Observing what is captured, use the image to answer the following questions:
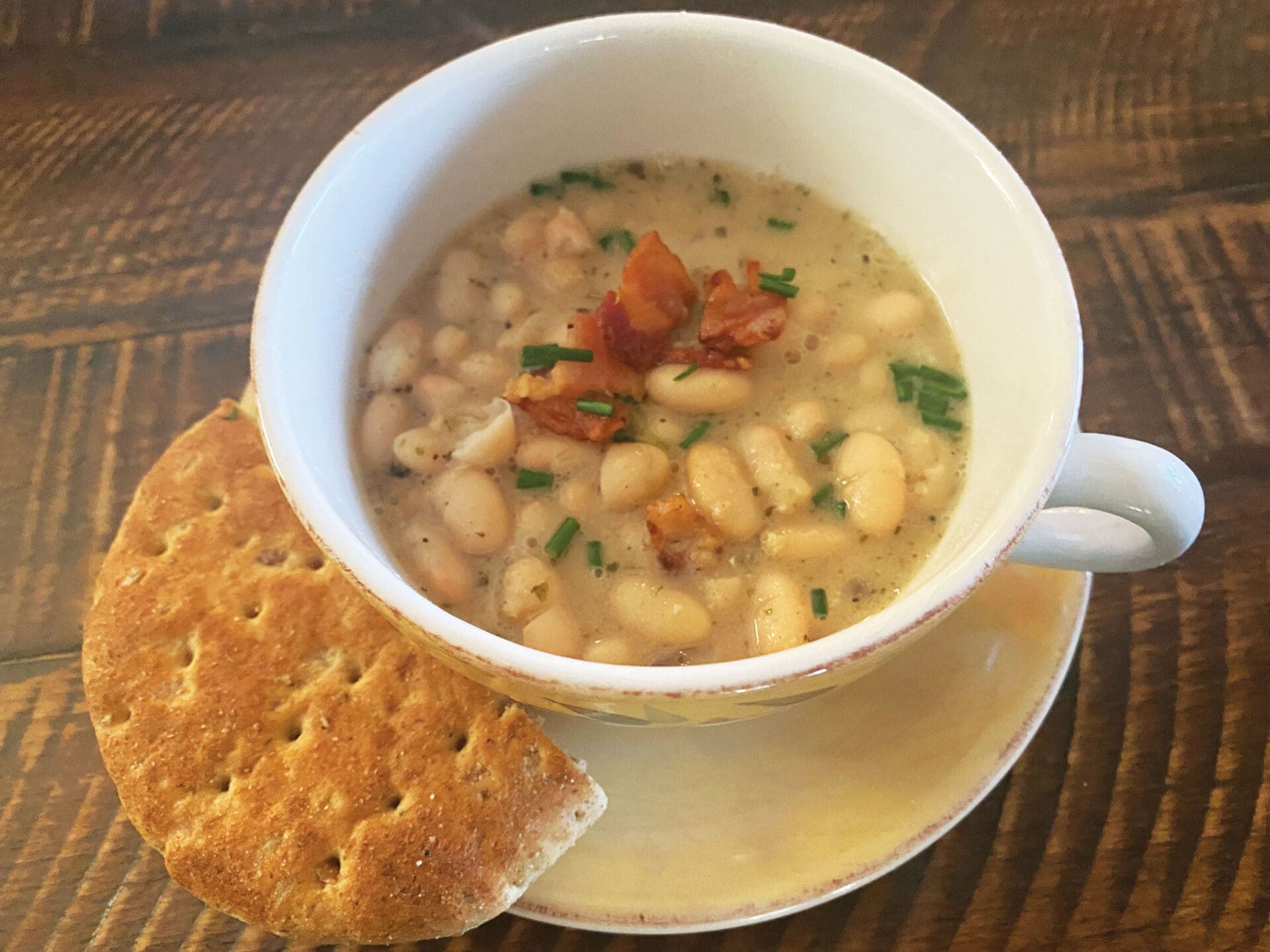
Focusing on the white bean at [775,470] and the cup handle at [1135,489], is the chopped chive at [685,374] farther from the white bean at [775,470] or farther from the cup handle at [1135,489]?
the cup handle at [1135,489]

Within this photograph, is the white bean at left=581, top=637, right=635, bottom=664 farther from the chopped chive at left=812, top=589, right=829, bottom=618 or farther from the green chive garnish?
the green chive garnish

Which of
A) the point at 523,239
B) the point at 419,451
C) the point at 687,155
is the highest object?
the point at 687,155

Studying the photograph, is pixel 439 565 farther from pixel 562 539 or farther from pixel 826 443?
pixel 826 443

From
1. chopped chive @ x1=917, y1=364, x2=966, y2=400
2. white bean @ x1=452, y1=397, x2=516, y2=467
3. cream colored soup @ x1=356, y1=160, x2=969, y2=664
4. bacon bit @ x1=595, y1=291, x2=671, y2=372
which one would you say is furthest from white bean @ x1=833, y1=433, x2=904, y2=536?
white bean @ x1=452, y1=397, x2=516, y2=467

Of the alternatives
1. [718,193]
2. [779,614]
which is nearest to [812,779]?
[779,614]

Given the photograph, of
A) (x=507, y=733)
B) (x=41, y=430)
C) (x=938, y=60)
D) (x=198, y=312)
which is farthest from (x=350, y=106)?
(x=507, y=733)

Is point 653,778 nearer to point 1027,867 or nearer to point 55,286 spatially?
point 1027,867
